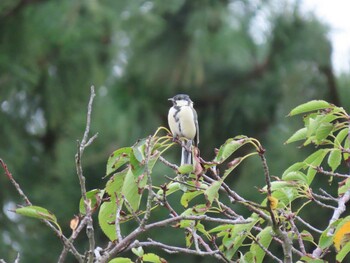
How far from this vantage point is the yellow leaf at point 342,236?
6.88ft

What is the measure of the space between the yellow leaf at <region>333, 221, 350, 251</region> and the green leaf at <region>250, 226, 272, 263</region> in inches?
7.3

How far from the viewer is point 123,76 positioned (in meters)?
8.61

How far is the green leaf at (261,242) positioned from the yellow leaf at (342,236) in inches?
7.3

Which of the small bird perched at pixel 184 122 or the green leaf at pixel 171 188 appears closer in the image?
the green leaf at pixel 171 188

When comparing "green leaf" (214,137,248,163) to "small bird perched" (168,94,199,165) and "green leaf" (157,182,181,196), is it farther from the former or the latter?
"small bird perched" (168,94,199,165)

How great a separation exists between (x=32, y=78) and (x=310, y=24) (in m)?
2.54

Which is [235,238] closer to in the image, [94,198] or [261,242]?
[261,242]

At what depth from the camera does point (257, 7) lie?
8375mm

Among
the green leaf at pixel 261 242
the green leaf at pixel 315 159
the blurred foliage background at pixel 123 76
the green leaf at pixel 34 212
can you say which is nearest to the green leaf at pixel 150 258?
the green leaf at pixel 261 242

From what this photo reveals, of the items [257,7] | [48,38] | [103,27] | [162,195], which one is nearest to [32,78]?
[48,38]

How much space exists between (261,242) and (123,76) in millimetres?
6427

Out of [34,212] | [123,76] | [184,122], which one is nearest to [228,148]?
[34,212]

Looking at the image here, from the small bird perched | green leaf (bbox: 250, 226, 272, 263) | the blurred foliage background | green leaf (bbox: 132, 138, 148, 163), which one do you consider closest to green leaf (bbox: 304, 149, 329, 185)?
green leaf (bbox: 250, 226, 272, 263)

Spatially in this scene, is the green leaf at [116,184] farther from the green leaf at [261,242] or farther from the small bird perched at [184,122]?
the small bird perched at [184,122]
